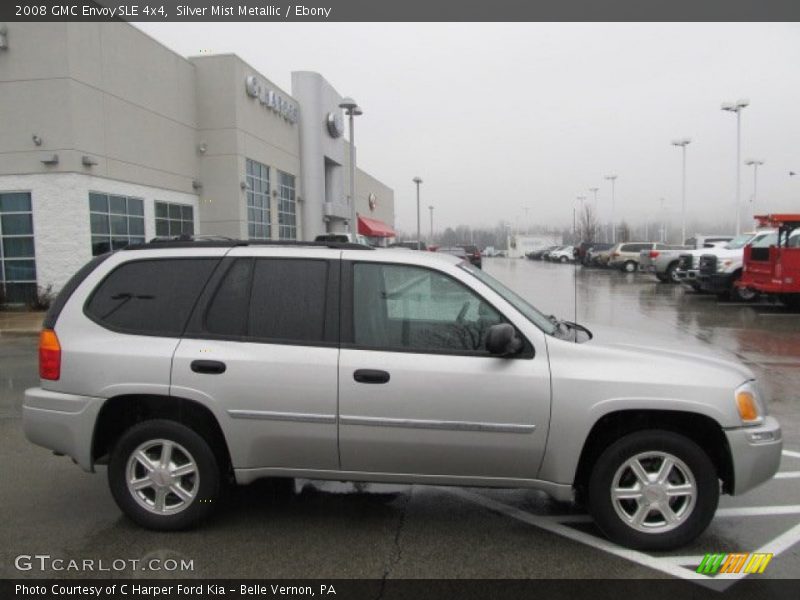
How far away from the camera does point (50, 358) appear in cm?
414

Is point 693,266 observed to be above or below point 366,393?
above

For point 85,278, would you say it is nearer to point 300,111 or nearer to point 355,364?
point 355,364

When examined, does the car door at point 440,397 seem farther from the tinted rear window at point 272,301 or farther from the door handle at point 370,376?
the tinted rear window at point 272,301

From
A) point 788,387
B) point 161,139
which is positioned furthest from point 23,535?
point 161,139

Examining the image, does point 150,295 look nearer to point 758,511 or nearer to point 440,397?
point 440,397

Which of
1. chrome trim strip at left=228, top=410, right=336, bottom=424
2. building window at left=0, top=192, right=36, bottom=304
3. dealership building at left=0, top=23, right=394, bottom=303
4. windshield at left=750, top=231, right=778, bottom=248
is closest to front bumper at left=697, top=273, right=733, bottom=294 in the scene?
windshield at left=750, top=231, right=778, bottom=248

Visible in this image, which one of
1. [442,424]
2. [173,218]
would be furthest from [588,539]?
[173,218]

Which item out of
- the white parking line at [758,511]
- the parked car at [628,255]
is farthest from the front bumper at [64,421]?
the parked car at [628,255]

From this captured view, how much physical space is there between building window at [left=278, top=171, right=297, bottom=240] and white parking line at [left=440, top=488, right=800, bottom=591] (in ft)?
89.9

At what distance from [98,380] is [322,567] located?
1.83 meters

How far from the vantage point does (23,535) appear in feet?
13.1

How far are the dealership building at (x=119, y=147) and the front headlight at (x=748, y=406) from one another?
10.9m

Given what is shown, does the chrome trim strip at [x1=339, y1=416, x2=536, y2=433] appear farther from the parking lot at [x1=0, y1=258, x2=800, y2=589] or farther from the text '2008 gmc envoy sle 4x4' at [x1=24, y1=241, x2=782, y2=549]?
the parking lot at [x1=0, y1=258, x2=800, y2=589]

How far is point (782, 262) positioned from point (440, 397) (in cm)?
1550
